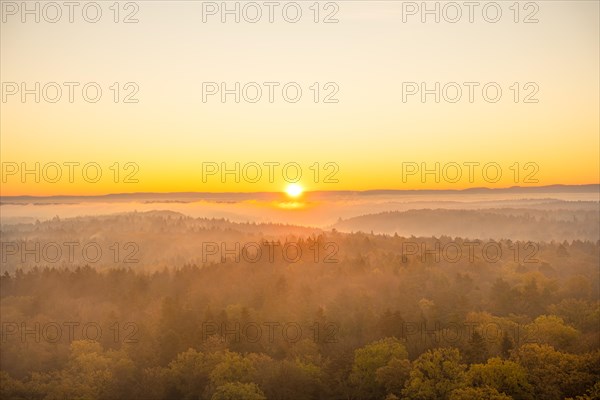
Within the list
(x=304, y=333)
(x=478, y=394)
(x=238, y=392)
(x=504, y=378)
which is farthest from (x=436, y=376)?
(x=304, y=333)

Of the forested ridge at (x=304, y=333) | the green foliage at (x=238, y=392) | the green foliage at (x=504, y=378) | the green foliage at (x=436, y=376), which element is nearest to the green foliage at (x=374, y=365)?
the forested ridge at (x=304, y=333)

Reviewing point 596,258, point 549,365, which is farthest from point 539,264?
point 549,365

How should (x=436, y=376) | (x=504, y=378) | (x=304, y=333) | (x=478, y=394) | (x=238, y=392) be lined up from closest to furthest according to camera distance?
(x=478, y=394)
(x=504, y=378)
(x=436, y=376)
(x=238, y=392)
(x=304, y=333)

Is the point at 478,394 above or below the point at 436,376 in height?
above

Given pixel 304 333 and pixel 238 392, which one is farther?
pixel 304 333

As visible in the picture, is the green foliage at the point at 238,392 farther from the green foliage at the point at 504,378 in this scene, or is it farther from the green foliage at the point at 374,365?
the green foliage at the point at 504,378

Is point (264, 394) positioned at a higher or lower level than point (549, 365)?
lower

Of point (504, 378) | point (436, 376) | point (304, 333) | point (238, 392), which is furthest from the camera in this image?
point (304, 333)

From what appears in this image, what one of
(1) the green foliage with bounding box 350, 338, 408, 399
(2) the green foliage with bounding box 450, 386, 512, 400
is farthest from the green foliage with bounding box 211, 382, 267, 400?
(2) the green foliage with bounding box 450, 386, 512, 400

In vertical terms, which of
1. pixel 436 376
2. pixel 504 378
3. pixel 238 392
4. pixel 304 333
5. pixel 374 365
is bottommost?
pixel 304 333

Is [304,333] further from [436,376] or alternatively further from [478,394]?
[478,394]

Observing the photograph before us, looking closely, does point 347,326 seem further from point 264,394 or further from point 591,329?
point 591,329
